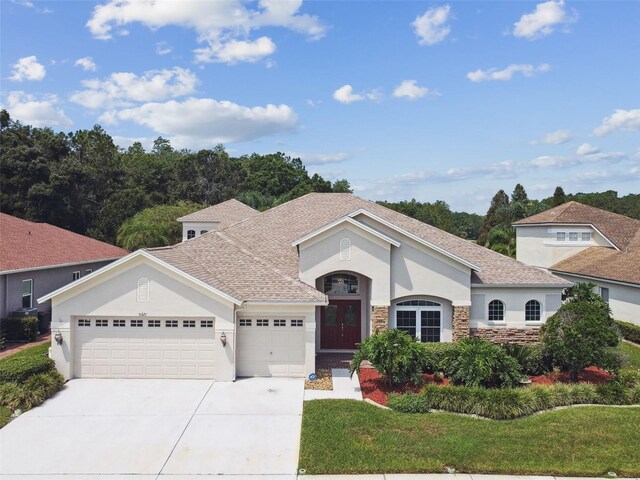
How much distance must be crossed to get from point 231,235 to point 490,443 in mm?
14314

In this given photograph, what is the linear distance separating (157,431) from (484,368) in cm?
919

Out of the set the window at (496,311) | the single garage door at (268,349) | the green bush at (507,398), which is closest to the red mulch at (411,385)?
the green bush at (507,398)

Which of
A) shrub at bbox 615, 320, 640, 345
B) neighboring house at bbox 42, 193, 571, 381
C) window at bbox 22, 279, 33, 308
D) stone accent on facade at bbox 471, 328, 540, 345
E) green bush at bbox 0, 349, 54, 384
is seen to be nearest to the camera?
green bush at bbox 0, 349, 54, 384

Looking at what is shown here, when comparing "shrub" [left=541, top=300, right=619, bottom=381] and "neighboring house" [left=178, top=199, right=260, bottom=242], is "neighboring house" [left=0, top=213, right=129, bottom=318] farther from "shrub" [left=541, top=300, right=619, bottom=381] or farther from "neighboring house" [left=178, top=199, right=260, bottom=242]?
"shrub" [left=541, top=300, right=619, bottom=381]

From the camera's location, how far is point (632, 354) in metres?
19.5

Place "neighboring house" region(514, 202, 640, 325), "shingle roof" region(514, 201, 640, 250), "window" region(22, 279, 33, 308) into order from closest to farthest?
"window" region(22, 279, 33, 308), "neighboring house" region(514, 202, 640, 325), "shingle roof" region(514, 201, 640, 250)

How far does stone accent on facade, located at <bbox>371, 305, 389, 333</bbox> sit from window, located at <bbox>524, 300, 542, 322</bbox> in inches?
229

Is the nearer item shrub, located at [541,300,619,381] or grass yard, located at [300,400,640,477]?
grass yard, located at [300,400,640,477]

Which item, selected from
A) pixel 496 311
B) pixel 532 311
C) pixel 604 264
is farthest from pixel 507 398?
pixel 604 264

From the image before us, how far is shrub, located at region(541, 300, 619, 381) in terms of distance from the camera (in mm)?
14555

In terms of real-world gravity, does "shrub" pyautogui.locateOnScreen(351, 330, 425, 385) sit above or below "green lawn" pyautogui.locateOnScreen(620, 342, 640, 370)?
above

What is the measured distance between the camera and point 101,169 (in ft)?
181

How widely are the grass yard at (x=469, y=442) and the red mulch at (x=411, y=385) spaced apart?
1.22 metres

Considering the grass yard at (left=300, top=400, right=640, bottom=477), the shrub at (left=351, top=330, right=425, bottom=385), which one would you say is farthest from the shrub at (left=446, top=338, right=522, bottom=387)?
the grass yard at (left=300, top=400, right=640, bottom=477)
